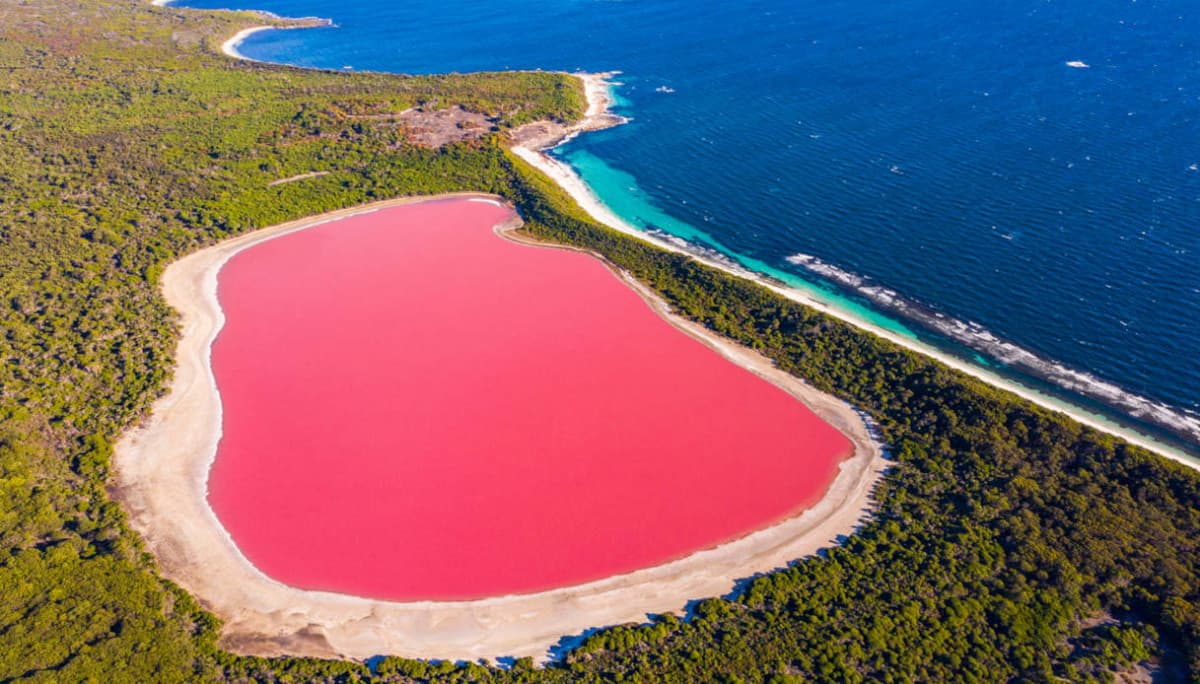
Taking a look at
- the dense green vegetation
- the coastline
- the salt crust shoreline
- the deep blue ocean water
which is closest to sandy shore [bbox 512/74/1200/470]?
the salt crust shoreline

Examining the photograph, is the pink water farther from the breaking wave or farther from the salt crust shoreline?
the breaking wave

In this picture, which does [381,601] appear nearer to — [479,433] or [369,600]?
[369,600]

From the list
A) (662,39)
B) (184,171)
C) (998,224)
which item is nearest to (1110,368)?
(998,224)

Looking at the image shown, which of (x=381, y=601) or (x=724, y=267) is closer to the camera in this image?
(x=381, y=601)

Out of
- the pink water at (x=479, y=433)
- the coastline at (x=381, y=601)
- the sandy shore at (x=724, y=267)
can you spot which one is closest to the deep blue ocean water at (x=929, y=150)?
the sandy shore at (x=724, y=267)

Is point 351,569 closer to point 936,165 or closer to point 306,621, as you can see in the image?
point 306,621

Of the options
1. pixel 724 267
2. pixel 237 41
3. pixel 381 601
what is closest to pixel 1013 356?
pixel 724 267
